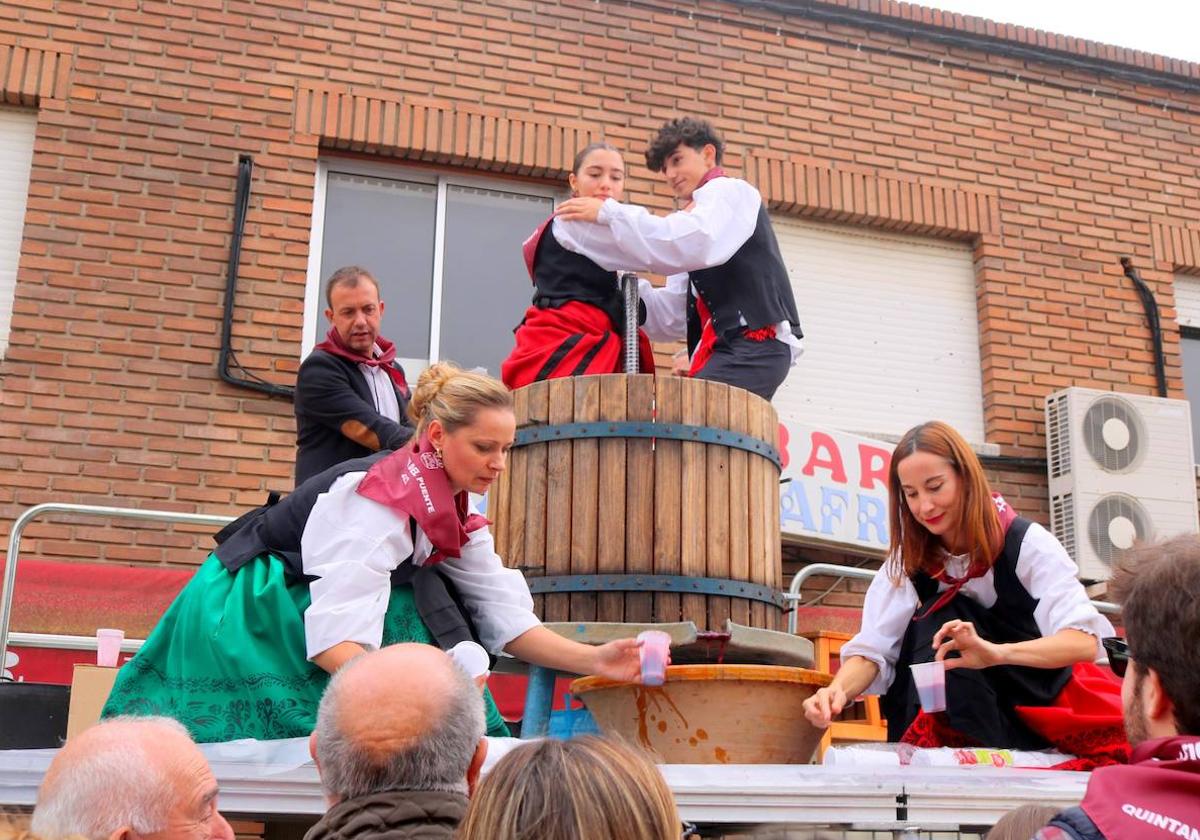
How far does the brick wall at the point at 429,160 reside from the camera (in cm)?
742

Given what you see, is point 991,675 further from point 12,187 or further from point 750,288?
point 12,187

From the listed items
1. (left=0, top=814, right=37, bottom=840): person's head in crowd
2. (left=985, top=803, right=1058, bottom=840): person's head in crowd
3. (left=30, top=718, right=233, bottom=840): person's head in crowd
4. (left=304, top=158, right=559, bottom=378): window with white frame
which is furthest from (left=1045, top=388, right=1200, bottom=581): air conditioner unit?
(left=0, top=814, right=37, bottom=840): person's head in crowd

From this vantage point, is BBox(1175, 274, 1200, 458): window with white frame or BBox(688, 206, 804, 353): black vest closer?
BBox(688, 206, 804, 353): black vest

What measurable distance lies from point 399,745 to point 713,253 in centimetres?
296

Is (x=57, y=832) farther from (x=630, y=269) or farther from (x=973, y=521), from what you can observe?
(x=630, y=269)

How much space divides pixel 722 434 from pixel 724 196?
0.93 metres

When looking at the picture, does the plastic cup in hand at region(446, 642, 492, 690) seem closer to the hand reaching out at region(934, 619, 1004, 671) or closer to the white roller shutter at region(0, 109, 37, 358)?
the hand reaching out at region(934, 619, 1004, 671)

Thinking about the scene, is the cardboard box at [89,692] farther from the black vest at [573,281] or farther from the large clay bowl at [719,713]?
the black vest at [573,281]

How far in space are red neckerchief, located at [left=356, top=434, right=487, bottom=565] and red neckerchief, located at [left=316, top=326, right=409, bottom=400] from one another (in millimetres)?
1536

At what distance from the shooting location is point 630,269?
4895 millimetres

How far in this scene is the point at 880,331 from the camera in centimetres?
908

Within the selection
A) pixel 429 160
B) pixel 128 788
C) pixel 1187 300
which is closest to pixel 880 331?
pixel 1187 300

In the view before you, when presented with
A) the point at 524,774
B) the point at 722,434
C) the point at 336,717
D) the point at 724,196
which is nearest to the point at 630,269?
the point at 724,196

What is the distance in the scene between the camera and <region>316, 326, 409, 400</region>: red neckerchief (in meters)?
5.00
